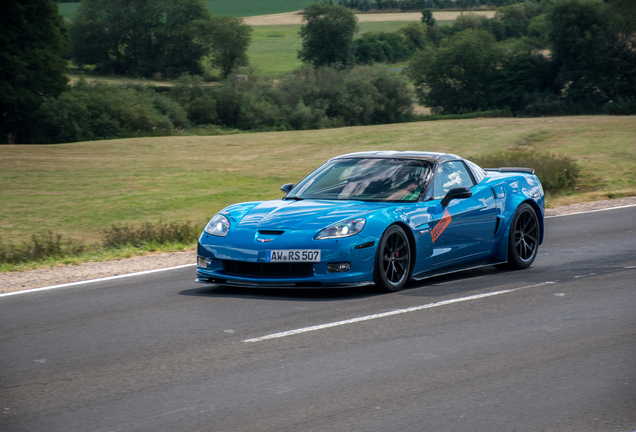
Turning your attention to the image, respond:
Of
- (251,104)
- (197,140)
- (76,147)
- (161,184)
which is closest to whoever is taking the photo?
(161,184)

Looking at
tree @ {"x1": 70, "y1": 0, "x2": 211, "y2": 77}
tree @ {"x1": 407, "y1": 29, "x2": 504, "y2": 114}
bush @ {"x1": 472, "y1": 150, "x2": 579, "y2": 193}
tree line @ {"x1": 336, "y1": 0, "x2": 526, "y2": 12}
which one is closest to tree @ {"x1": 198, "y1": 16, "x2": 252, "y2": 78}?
tree @ {"x1": 70, "y1": 0, "x2": 211, "y2": 77}

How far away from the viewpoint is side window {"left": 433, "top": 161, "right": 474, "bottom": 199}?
893 cm

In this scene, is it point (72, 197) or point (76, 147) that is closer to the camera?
point (72, 197)

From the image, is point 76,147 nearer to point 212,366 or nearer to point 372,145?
point 372,145

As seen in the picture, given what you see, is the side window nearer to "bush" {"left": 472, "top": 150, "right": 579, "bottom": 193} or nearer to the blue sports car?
the blue sports car

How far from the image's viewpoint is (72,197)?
33469mm

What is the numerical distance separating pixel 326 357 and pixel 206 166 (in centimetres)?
3898

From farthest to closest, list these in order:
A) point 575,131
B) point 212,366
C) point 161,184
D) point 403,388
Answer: point 575,131 → point 161,184 → point 212,366 → point 403,388

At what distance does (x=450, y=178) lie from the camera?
30.2ft

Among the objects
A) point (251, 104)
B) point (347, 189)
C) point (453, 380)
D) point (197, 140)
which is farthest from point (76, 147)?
point (453, 380)

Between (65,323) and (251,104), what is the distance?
249ft

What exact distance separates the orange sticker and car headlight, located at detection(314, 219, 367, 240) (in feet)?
3.38

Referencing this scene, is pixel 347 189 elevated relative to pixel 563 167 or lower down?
elevated

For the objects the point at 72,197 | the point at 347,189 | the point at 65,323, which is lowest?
the point at 72,197
